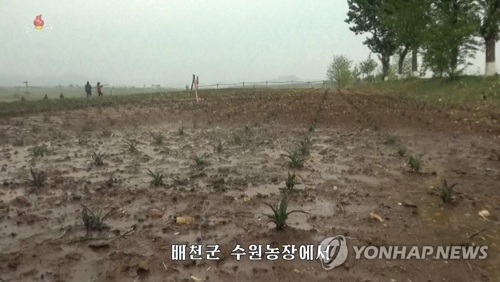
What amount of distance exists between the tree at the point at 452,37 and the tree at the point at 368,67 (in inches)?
1187

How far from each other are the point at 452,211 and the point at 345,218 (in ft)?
4.34

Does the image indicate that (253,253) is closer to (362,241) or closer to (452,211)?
(362,241)

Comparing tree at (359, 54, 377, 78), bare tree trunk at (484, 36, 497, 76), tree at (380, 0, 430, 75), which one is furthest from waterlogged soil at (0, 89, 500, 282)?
tree at (359, 54, 377, 78)

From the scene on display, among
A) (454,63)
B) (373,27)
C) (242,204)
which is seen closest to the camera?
(242,204)

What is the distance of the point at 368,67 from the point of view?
52.1 m

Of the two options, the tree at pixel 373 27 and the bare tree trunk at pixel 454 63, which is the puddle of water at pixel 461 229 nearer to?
the bare tree trunk at pixel 454 63

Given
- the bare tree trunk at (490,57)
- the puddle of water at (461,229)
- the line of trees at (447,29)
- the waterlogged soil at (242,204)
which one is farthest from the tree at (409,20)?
the puddle of water at (461,229)

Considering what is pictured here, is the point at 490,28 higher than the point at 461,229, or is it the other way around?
the point at 490,28

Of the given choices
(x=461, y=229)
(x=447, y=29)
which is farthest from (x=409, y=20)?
(x=461, y=229)

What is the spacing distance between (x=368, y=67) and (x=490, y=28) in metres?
34.2

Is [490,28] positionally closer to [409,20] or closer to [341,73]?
[409,20]

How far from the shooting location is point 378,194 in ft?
17.0

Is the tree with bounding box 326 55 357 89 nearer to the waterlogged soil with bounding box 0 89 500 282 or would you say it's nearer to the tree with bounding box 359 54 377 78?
the tree with bounding box 359 54 377 78

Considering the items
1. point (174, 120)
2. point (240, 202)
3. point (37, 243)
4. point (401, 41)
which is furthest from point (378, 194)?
point (401, 41)
